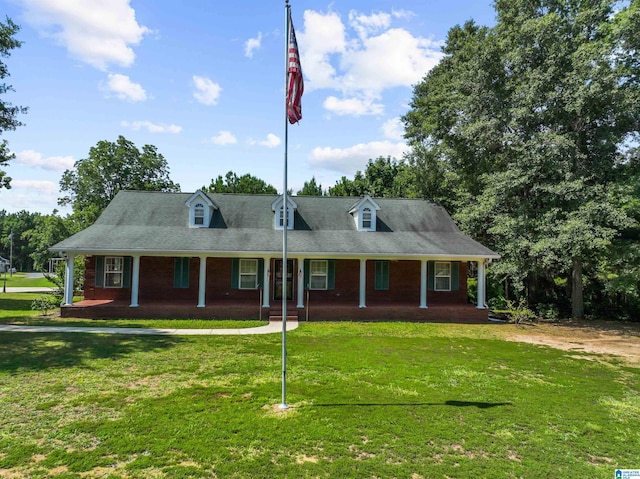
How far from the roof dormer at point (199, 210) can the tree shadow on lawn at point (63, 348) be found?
8247mm

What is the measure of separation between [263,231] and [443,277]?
31.4 ft

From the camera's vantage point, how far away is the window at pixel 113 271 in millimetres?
19031

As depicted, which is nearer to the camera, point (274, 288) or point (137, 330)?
point (137, 330)

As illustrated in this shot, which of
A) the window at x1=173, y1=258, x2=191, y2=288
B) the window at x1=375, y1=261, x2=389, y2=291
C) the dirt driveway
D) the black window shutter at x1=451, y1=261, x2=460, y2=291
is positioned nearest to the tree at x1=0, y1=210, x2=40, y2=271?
the window at x1=173, y1=258, x2=191, y2=288

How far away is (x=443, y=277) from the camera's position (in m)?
20.2

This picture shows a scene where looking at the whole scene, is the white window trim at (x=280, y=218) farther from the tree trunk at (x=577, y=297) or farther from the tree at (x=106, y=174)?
the tree at (x=106, y=174)

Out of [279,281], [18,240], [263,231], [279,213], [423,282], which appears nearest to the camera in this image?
[423,282]

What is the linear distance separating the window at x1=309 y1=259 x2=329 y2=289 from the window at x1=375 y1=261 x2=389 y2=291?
258 cm

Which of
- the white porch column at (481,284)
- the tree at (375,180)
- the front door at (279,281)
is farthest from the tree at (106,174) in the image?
the white porch column at (481,284)

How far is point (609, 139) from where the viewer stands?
17.3 metres

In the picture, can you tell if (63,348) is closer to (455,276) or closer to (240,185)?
(455,276)

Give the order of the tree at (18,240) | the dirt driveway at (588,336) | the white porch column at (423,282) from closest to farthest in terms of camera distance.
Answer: the dirt driveway at (588,336), the white porch column at (423,282), the tree at (18,240)

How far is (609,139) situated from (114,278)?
23694mm

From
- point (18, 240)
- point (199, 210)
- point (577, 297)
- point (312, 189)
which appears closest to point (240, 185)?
point (312, 189)
